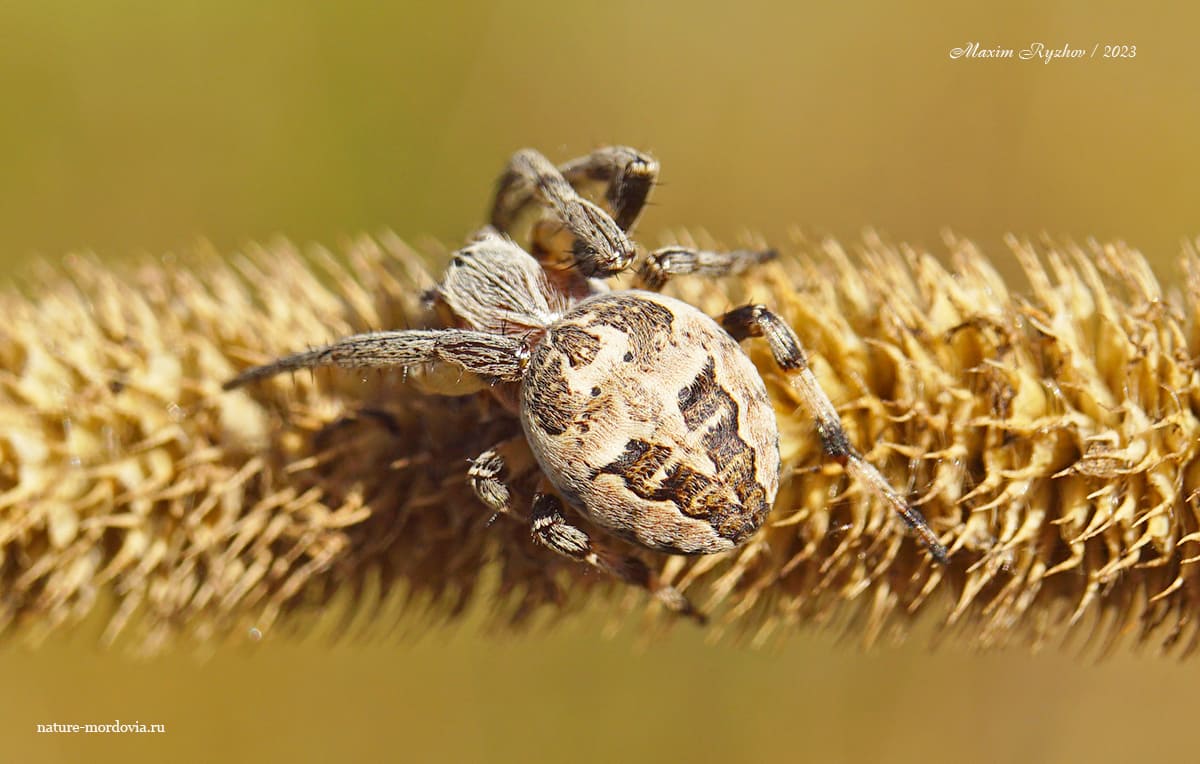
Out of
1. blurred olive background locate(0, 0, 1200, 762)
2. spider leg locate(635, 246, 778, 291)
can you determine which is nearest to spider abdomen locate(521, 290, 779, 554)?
spider leg locate(635, 246, 778, 291)

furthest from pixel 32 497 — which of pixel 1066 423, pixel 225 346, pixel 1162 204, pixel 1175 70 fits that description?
pixel 1175 70

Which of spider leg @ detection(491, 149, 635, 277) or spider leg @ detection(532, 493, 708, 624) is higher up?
spider leg @ detection(491, 149, 635, 277)

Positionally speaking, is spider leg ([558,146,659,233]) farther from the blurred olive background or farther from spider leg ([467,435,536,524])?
the blurred olive background

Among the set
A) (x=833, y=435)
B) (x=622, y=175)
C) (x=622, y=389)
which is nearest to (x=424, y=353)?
(x=622, y=389)

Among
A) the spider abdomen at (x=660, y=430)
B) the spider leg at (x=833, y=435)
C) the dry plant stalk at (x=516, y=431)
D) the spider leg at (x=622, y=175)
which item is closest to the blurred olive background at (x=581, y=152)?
the dry plant stalk at (x=516, y=431)

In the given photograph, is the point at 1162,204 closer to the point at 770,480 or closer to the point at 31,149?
the point at 770,480

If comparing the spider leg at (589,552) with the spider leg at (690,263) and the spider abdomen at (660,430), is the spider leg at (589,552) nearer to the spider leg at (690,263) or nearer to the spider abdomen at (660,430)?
the spider abdomen at (660,430)
